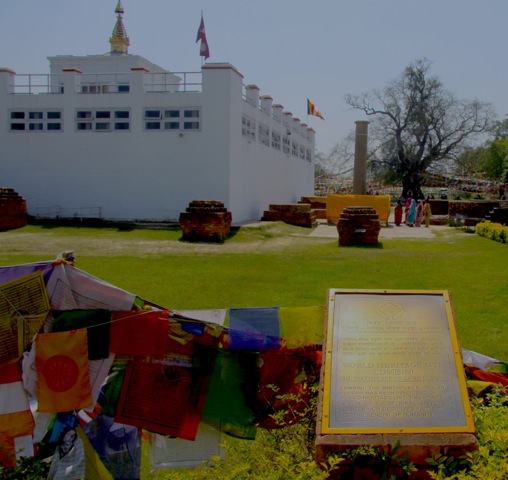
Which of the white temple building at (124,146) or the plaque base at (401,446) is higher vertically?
the white temple building at (124,146)

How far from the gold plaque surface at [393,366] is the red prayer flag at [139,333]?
1.02 meters

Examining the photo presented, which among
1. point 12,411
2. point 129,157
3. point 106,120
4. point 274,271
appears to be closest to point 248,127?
point 129,157

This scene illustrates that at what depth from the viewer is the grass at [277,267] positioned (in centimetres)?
810

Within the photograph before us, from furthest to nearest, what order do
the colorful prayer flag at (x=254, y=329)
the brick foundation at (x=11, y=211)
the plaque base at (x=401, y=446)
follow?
the brick foundation at (x=11, y=211) < the colorful prayer flag at (x=254, y=329) < the plaque base at (x=401, y=446)

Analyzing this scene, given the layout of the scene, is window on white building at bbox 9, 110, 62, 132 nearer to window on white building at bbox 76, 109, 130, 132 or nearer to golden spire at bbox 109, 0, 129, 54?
window on white building at bbox 76, 109, 130, 132

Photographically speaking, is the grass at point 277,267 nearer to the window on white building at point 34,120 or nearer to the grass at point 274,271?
the grass at point 274,271

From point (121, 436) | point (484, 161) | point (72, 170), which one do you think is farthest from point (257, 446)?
point (484, 161)

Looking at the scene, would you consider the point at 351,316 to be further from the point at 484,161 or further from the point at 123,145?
the point at 484,161

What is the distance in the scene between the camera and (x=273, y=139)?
86.5 feet

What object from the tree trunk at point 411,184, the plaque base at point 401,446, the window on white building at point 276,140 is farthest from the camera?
the tree trunk at point 411,184

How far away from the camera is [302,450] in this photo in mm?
3316

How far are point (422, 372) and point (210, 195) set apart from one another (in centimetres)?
1665

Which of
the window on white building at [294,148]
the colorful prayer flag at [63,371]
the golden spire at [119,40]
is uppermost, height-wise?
the golden spire at [119,40]

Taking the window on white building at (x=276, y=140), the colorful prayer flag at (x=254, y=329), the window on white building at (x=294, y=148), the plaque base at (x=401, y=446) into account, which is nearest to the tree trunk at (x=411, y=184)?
the window on white building at (x=294, y=148)
